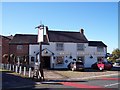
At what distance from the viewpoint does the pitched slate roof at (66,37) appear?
4862 cm

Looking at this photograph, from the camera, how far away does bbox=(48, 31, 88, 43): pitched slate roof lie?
160 ft

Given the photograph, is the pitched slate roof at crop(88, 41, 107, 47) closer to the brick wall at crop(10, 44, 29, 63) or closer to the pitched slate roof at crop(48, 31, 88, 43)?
the pitched slate roof at crop(48, 31, 88, 43)

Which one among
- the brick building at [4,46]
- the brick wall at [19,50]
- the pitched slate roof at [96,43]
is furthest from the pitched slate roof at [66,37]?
the brick building at [4,46]

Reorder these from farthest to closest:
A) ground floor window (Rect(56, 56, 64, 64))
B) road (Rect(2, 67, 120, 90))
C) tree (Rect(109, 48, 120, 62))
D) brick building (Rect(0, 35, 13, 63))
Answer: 1. tree (Rect(109, 48, 120, 62))
2. brick building (Rect(0, 35, 13, 63))
3. ground floor window (Rect(56, 56, 64, 64))
4. road (Rect(2, 67, 120, 90))

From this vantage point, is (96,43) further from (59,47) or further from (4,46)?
(4,46)

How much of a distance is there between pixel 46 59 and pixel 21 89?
2885 cm

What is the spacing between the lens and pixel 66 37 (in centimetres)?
4984

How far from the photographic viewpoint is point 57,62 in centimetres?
4731

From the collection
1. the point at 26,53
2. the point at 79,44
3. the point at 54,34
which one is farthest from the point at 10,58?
the point at 79,44

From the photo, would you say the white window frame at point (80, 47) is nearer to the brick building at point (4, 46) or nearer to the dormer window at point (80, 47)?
the dormer window at point (80, 47)

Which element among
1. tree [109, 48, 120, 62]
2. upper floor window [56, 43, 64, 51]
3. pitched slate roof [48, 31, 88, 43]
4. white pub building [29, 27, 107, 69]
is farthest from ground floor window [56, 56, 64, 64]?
tree [109, 48, 120, 62]

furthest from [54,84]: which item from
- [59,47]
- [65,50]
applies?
[65,50]

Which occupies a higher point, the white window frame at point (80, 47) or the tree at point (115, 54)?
the white window frame at point (80, 47)

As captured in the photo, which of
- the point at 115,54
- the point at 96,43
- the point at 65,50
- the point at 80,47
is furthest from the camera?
the point at 115,54
